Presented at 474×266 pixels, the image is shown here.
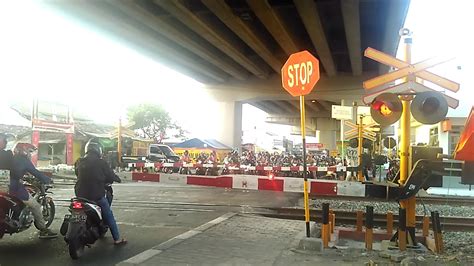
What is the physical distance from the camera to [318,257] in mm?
6727

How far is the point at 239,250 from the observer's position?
22.8ft

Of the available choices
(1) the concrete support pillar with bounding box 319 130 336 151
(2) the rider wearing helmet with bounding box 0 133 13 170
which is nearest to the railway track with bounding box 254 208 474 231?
(2) the rider wearing helmet with bounding box 0 133 13 170

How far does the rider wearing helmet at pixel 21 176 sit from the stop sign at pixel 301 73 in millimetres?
4378

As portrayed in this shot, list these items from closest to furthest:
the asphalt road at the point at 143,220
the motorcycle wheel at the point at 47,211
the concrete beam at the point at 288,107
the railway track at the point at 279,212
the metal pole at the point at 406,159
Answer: the asphalt road at the point at 143,220 < the metal pole at the point at 406,159 < the motorcycle wheel at the point at 47,211 < the railway track at the point at 279,212 < the concrete beam at the point at 288,107

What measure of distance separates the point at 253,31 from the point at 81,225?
18708 mm

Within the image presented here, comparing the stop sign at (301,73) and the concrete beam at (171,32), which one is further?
the concrete beam at (171,32)

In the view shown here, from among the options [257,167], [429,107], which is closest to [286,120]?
[257,167]

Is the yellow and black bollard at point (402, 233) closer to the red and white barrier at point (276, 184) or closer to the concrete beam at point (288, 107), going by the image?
the red and white barrier at point (276, 184)

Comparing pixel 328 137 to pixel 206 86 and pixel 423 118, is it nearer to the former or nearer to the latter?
pixel 206 86

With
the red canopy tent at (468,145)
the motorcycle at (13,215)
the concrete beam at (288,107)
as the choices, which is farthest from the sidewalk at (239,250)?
the concrete beam at (288,107)

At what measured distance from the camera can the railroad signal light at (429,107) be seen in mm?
6953

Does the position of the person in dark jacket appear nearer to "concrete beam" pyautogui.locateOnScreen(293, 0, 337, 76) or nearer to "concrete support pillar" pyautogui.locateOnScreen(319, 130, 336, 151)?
"concrete beam" pyautogui.locateOnScreen(293, 0, 337, 76)

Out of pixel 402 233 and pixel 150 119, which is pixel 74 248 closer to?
pixel 402 233

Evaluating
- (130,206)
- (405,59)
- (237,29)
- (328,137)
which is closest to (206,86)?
(237,29)
